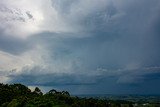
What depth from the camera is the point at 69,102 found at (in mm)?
199750

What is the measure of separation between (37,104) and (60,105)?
12943mm

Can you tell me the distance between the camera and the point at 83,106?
622ft

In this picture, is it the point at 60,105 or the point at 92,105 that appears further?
the point at 92,105

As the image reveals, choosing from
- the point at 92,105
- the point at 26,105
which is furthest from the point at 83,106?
the point at 26,105

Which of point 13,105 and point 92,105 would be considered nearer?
point 13,105

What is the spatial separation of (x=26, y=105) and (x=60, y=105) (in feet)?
64.4

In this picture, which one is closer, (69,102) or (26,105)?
(26,105)

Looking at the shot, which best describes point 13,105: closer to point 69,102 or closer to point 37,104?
point 37,104

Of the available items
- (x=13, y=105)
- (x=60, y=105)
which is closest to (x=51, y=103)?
(x=60, y=105)

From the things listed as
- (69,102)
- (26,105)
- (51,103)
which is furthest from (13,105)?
(69,102)

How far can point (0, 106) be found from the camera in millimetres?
176750

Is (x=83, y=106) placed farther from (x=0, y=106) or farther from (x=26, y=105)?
(x=0, y=106)

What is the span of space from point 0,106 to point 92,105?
59.9 metres

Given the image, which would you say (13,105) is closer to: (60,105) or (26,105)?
(26,105)
